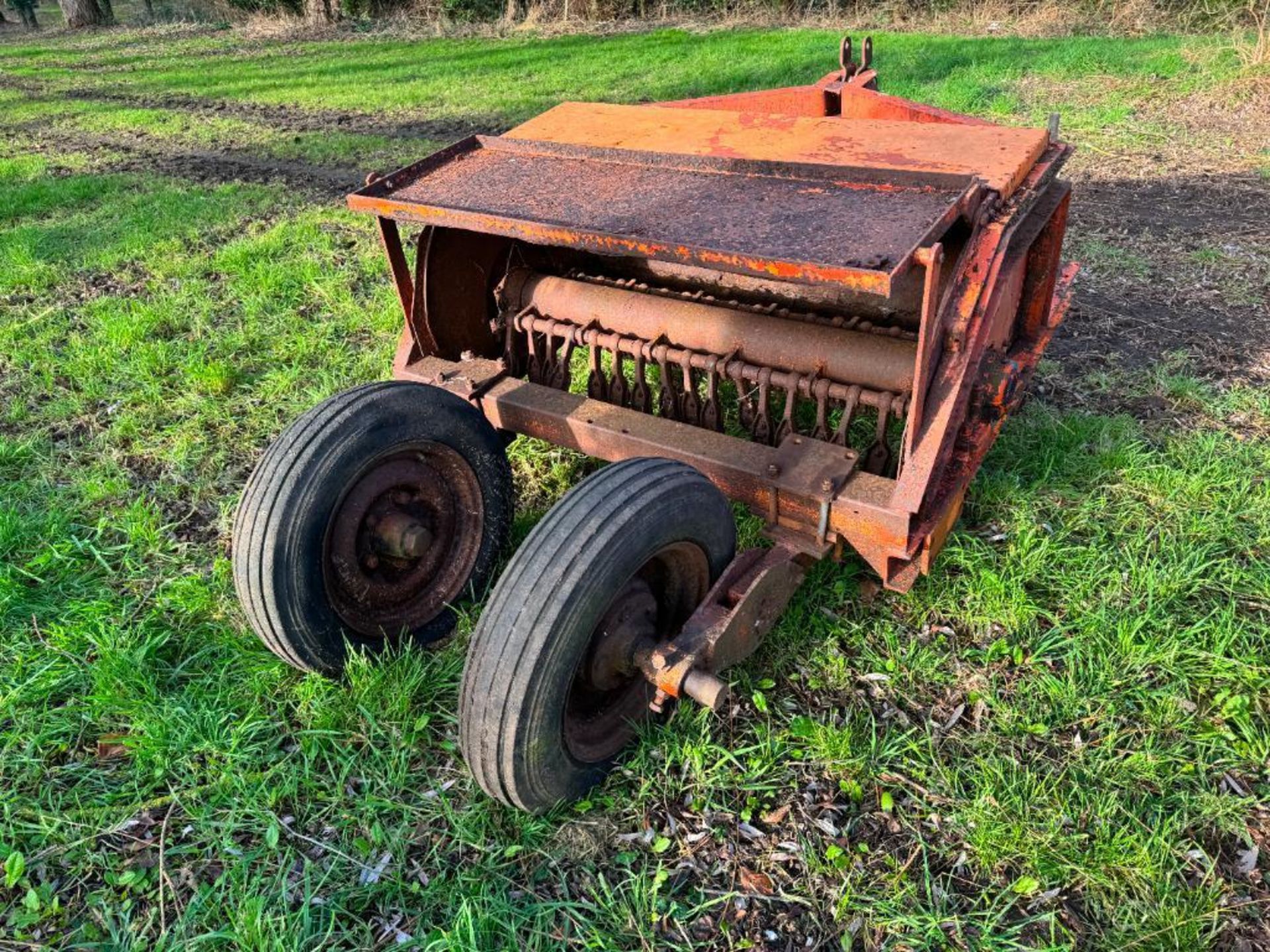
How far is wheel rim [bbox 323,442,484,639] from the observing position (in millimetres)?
2453

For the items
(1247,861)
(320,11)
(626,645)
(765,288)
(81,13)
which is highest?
(81,13)

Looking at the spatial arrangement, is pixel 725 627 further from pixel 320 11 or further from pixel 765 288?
pixel 320 11

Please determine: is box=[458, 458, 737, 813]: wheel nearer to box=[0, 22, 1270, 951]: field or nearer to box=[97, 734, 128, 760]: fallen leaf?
box=[0, 22, 1270, 951]: field

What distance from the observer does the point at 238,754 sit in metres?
2.36

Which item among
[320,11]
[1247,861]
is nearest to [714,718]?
[1247,861]

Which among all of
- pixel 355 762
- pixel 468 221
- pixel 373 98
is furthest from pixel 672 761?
pixel 373 98

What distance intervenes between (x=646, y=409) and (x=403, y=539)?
104 centimetres

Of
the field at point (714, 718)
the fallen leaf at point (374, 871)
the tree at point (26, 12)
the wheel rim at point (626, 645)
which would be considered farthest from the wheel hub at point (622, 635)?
the tree at point (26, 12)

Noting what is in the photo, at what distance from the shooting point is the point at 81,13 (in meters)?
18.8

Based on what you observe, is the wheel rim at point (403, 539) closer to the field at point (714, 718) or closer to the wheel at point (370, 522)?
the wheel at point (370, 522)

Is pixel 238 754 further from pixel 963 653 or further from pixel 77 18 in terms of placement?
pixel 77 18

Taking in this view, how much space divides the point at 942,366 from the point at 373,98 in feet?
31.7

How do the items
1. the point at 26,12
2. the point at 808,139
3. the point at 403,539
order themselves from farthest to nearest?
1. the point at 26,12
2. the point at 808,139
3. the point at 403,539

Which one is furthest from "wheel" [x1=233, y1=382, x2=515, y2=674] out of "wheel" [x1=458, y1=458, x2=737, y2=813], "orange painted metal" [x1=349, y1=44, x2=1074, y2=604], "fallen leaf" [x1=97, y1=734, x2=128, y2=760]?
"wheel" [x1=458, y1=458, x2=737, y2=813]
